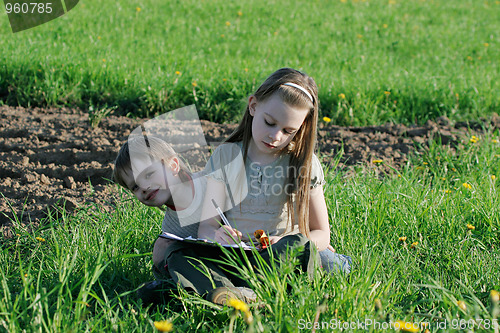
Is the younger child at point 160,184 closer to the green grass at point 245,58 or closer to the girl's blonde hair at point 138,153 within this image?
the girl's blonde hair at point 138,153

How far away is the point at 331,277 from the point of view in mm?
1972

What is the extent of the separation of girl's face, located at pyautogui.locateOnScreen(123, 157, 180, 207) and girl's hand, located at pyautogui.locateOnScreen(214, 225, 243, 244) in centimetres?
28

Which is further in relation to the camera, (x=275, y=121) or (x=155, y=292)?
(x=275, y=121)

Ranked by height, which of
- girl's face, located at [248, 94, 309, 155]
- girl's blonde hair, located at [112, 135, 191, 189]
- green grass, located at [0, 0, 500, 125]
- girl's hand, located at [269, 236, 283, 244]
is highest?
girl's face, located at [248, 94, 309, 155]

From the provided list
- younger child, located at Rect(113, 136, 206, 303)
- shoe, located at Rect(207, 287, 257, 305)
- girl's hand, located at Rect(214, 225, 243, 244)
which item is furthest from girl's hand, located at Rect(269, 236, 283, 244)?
younger child, located at Rect(113, 136, 206, 303)

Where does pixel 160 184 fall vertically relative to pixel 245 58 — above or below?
above

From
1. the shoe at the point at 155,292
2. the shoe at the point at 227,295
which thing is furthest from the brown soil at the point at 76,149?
the shoe at the point at 227,295

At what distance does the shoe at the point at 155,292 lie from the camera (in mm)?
2070

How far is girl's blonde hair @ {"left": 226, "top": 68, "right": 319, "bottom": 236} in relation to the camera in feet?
7.41

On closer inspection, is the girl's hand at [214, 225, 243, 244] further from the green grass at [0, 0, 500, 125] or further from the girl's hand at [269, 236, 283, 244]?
the green grass at [0, 0, 500, 125]

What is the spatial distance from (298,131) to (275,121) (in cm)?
22

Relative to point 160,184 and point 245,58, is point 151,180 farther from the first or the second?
point 245,58

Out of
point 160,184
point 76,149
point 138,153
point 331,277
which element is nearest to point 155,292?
point 160,184

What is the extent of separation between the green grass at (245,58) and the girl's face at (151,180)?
2.53 meters
